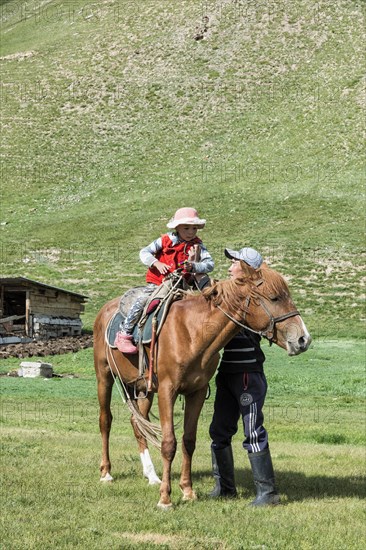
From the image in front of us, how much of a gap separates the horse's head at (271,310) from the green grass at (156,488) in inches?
76.3

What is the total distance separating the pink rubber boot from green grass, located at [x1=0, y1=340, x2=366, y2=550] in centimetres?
114

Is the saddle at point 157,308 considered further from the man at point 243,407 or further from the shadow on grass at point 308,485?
the shadow on grass at point 308,485

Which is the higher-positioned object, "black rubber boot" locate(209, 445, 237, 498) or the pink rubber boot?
the pink rubber boot

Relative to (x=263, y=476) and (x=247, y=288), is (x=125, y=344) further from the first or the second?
(x=263, y=476)

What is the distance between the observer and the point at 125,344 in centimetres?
1047

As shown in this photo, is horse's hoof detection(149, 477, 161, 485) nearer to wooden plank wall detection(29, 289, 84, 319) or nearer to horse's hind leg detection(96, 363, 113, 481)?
horse's hind leg detection(96, 363, 113, 481)

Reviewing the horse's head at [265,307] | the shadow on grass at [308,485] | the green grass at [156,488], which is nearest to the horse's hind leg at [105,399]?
the green grass at [156,488]

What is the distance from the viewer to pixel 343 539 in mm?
7883

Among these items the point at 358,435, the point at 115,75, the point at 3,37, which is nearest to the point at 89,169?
the point at 115,75

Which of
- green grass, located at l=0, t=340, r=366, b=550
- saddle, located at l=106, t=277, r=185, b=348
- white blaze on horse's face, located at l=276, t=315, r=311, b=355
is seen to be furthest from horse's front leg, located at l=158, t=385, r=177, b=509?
white blaze on horse's face, located at l=276, t=315, r=311, b=355

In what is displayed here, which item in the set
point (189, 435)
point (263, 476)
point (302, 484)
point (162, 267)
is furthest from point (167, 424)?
point (302, 484)

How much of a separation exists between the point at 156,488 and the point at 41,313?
33.7m

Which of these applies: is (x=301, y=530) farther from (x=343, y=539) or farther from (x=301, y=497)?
(x=301, y=497)

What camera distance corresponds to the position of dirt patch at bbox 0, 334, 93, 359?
35.3 metres
